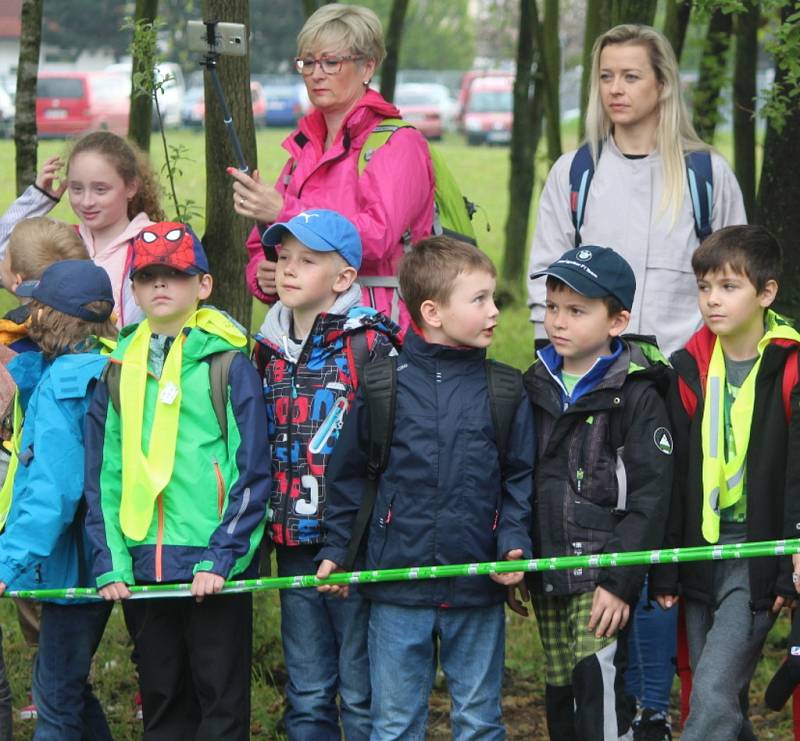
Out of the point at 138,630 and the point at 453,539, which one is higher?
the point at 453,539

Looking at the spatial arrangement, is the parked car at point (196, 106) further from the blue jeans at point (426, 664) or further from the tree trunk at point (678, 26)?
the blue jeans at point (426, 664)

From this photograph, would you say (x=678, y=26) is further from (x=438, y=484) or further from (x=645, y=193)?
(x=438, y=484)

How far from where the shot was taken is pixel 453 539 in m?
4.12

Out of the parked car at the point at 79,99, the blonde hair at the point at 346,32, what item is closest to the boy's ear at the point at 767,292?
the blonde hair at the point at 346,32

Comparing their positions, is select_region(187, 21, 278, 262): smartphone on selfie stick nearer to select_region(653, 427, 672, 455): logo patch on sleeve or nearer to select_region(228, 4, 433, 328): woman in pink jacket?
select_region(228, 4, 433, 328): woman in pink jacket

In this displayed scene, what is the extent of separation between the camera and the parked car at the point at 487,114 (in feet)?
118

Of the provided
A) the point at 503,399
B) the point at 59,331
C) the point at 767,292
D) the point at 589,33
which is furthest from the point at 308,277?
the point at 589,33

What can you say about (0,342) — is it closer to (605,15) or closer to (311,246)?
(311,246)

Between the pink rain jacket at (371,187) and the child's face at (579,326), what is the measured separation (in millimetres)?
701

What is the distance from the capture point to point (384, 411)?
4156mm

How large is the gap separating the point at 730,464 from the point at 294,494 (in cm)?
133

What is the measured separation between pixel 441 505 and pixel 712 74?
6.68 meters

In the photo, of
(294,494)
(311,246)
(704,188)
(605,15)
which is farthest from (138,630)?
(605,15)

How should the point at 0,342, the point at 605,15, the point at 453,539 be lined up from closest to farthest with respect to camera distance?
the point at 453,539, the point at 0,342, the point at 605,15
